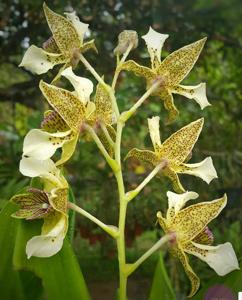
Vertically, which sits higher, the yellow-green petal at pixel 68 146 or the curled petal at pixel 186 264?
the yellow-green petal at pixel 68 146

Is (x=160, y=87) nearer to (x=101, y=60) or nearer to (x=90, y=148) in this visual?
(x=101, y=60)

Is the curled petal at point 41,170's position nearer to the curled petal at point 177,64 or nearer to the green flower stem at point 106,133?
the green flower stem at point 106,133

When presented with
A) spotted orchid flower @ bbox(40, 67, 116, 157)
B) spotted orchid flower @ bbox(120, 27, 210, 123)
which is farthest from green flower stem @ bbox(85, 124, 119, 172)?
spotted orchid flower @ bbox(120, 27, 210, 123)

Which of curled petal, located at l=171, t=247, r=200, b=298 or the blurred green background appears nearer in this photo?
curled petal, located at l=171, t=247, r=200, b=298

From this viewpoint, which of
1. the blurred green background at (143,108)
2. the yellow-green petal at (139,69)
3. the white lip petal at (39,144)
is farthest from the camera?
the blurred green background at (143,108)

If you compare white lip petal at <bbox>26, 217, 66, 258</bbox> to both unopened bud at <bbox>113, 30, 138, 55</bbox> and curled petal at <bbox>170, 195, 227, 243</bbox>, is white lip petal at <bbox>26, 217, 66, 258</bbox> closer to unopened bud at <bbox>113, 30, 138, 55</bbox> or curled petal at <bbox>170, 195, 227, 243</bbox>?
curled petal at <bbox>170, 195, 227, 243</bbox>

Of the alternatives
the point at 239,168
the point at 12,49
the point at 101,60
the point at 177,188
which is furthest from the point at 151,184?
the point at 177,188

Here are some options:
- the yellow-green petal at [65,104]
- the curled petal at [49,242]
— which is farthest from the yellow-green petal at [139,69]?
the curled petal at [49,242]

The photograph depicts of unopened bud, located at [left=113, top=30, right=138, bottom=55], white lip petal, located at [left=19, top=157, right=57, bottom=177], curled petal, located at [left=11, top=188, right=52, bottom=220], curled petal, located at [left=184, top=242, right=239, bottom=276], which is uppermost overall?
unopened bud, located at [left=113, top=30, right=138, bottom=55]
